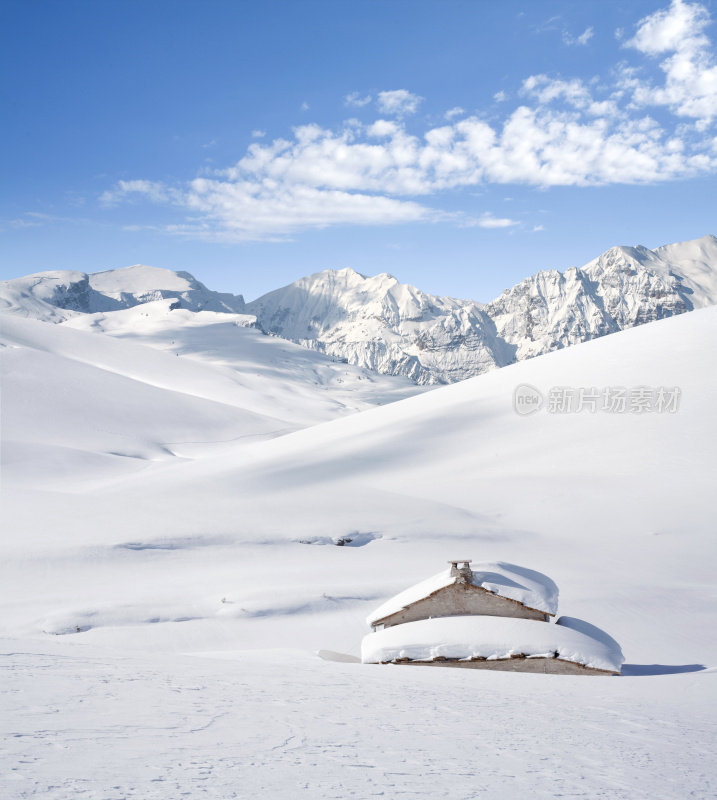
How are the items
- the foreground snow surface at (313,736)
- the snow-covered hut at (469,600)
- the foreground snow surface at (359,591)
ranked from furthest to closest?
1. the snow-covered hut at (469,600)
2. the foreground snow surface at (359,591)
3. the foreground snow surface at (313,736)

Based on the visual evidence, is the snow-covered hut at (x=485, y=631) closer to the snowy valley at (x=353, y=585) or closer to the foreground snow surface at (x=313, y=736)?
the snowy valley at (x=353, y=585)

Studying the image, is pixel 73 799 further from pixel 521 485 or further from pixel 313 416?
pixel 313 416

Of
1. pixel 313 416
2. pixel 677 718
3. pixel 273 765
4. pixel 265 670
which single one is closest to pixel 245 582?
pixel 265 670

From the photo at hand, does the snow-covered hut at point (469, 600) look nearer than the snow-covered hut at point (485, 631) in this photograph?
No

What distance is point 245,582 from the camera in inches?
776

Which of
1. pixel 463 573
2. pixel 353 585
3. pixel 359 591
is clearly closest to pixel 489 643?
pixel 463 573

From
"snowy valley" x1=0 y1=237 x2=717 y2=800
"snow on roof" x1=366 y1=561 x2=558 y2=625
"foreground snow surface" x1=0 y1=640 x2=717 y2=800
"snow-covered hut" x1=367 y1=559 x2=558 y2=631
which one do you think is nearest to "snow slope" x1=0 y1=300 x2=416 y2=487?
"snowy valley" x1=0 y1=237 x2=717 y2=800

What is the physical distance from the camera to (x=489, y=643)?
478 inches

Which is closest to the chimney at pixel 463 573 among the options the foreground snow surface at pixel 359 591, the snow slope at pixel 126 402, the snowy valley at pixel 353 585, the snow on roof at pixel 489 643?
the snow on roof at pixel 489 643

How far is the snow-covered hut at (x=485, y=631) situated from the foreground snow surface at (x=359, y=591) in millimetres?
816

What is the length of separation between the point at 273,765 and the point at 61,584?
56.3ft

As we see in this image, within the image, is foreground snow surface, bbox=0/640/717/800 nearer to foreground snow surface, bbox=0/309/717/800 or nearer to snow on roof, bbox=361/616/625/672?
foreground snow surface, bbox=0/309/717/800

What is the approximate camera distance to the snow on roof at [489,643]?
39.5 ft

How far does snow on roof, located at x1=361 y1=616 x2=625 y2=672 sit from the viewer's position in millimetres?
12031
